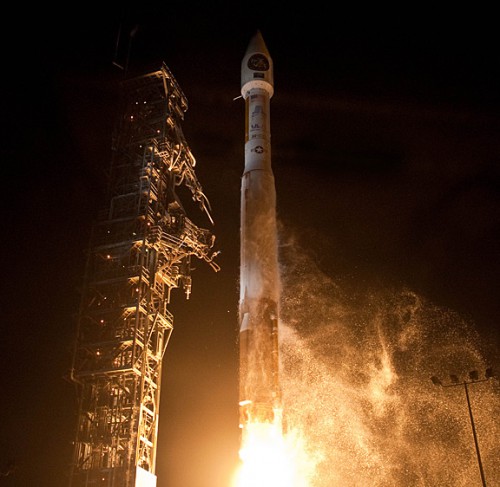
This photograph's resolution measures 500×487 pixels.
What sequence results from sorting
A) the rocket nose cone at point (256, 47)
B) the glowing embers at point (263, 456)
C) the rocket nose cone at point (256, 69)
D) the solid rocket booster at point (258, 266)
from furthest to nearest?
the rocket nose cone at point (256, 47) → the rocket nose cone at point (256, 69) → the solid rocket booster at point (258, 266) → the glowing embers at point (263, 456)

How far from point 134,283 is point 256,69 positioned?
40.8 ft

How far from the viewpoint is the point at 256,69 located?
30.4m

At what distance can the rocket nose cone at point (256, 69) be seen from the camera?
1187 inches

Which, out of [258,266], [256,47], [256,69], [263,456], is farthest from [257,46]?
[263,456]

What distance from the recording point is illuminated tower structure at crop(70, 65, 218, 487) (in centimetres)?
3062

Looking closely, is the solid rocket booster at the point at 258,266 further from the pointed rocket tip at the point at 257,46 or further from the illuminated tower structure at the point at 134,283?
the illuminated tower structure at the point at 134,283

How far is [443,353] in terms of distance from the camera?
113 ft

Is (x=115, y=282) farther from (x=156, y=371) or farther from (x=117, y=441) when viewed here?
(x=117, y=441)

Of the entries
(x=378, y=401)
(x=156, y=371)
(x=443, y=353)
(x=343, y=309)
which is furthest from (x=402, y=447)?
(x=156, y=371)

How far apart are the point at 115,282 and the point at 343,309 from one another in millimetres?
12677

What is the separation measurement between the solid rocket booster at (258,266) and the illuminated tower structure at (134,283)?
800 centimetres

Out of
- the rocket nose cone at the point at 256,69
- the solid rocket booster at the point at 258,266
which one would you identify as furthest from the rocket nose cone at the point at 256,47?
the solid rocket booster at the point at 258,266

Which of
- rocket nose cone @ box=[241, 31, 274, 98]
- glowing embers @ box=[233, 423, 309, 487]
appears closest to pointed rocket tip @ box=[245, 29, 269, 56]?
rocket nose cone @ box=[241, 31, 274, 98]

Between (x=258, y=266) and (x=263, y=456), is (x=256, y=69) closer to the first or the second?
(x=258, y=266)
